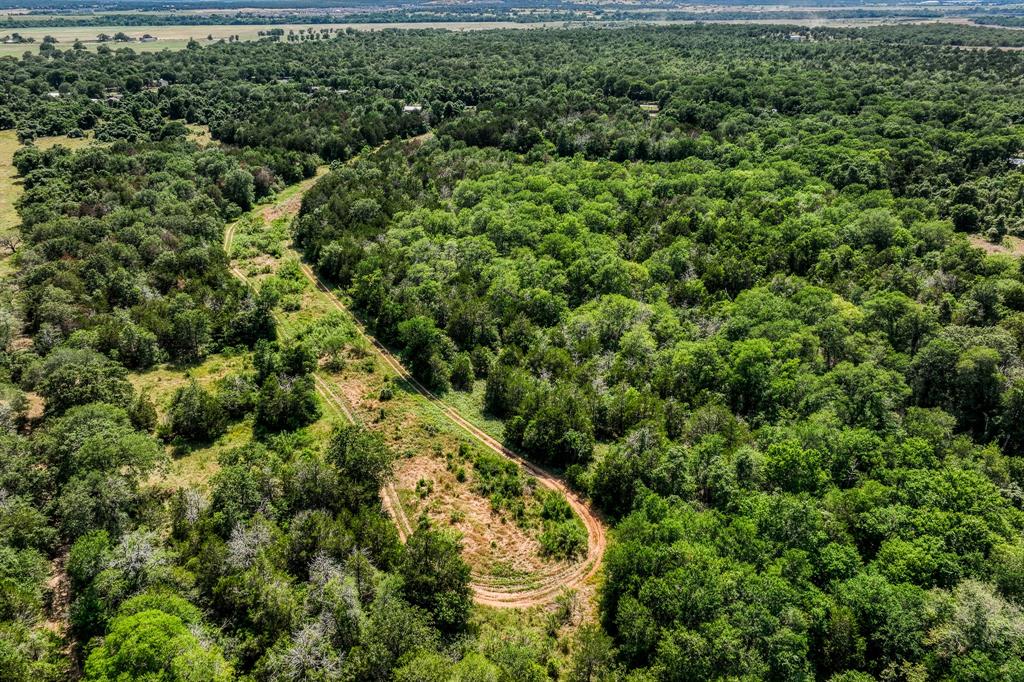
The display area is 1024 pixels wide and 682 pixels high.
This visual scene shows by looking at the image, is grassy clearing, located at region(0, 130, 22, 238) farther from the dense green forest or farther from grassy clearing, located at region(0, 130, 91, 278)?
the dense green forest

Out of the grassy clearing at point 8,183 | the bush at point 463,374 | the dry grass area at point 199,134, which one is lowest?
the bush at point 463,374

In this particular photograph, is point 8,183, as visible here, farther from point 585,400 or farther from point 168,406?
point 585,400

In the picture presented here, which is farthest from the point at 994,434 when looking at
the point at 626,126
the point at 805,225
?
the point at 626,126

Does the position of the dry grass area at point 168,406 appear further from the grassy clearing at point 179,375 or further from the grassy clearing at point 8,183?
the grassy clearing at point 8,183

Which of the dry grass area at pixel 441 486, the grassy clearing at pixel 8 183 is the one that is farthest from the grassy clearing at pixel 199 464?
the grassy clearing at pixel 8 183

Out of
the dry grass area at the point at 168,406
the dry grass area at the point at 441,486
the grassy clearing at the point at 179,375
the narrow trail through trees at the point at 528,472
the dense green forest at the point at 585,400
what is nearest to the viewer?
the dense green forest at the point at 585,400
